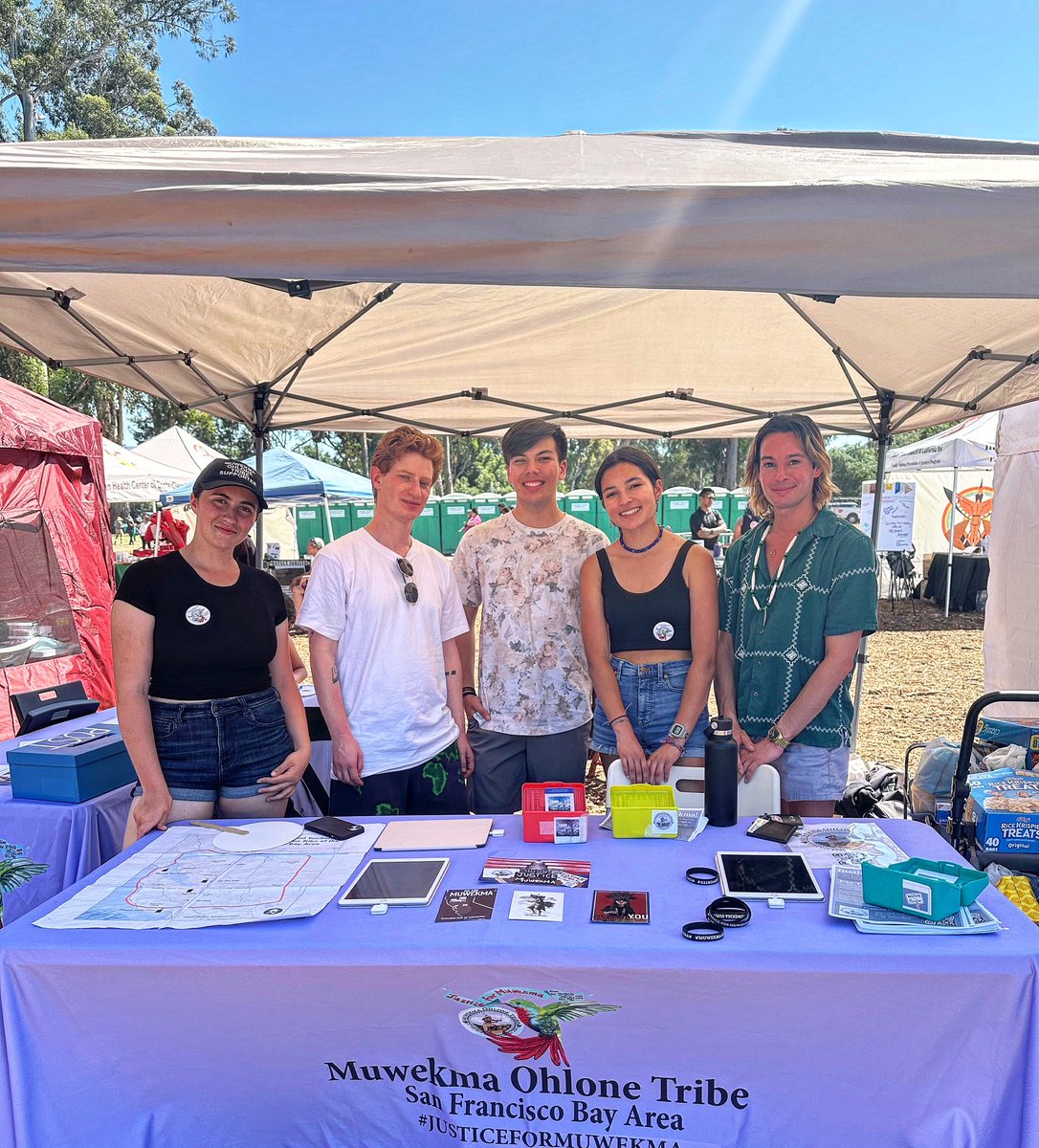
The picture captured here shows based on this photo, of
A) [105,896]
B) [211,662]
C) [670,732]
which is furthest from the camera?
[670,732]

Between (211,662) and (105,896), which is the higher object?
(211,662)

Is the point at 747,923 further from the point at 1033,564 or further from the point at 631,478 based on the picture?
the point at 1033,564

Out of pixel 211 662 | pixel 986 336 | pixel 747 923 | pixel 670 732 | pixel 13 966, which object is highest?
pixel 986 336

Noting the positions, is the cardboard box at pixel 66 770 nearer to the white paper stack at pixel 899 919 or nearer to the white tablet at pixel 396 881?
the white tablet at pixel 396 881

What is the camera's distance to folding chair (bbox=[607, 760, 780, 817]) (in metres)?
2.12

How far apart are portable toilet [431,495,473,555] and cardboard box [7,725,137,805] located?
1988 centimetres

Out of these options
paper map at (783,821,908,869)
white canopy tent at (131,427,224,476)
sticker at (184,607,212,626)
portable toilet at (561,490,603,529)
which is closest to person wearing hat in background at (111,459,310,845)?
sticker at (184,607,212,626)

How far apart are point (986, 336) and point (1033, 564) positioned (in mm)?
2330

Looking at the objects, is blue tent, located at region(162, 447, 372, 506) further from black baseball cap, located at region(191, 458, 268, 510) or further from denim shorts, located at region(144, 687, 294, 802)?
denim shorts, located at region(144, 687, 294, 802)

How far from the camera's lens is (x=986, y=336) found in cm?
308

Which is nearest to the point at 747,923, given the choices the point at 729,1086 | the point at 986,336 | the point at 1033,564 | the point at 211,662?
the point at 729,1086

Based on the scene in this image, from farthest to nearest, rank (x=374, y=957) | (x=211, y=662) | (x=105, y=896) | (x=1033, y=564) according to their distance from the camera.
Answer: (x=1033, y=564)
(x=211, y=662)
(x=105, y=896)
(x=374, y=957)

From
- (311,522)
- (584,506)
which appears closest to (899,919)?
(311,522)

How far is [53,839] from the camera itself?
2.38 m
